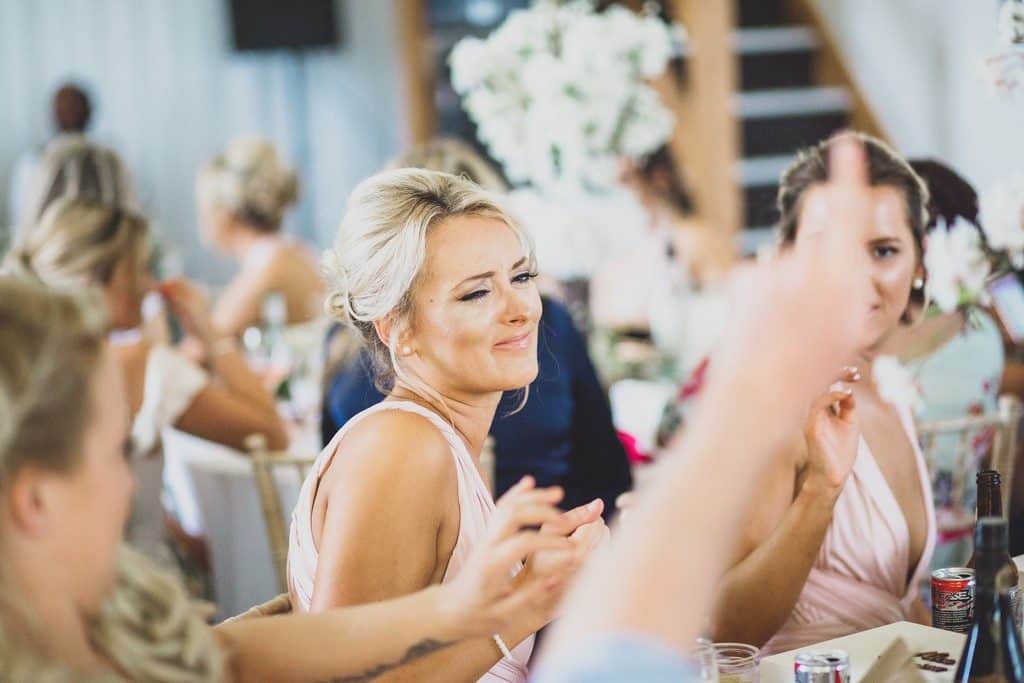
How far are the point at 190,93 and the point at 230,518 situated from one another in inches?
205

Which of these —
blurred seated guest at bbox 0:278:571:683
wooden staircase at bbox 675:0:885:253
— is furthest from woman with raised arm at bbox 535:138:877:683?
wooden staircase at bbox 675:0:885:253

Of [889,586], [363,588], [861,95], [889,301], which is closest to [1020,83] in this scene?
[889,301]

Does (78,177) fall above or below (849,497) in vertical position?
above

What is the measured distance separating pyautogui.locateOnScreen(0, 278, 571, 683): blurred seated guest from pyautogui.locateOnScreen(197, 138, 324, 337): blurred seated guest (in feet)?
12.7

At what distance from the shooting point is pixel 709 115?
6.61 metres

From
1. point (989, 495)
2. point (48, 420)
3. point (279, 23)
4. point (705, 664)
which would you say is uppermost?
point (279, 23)

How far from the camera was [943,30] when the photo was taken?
6230mm

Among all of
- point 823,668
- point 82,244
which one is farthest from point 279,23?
point 823,668

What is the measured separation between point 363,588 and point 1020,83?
1.22 m

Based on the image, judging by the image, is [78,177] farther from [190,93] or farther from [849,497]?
[190,93]

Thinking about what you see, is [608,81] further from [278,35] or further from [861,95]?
[278,35]

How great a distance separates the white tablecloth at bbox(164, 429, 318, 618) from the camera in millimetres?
3516

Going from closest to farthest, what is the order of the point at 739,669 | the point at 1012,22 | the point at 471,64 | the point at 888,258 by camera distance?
the point at 739,669 → the point at 1012,22 → the point at 888,258 → the point at 471,64

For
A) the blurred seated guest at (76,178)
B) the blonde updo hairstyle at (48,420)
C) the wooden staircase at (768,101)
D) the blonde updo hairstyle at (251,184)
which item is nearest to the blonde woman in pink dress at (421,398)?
the blonde updo hairstyle at (48,420)
